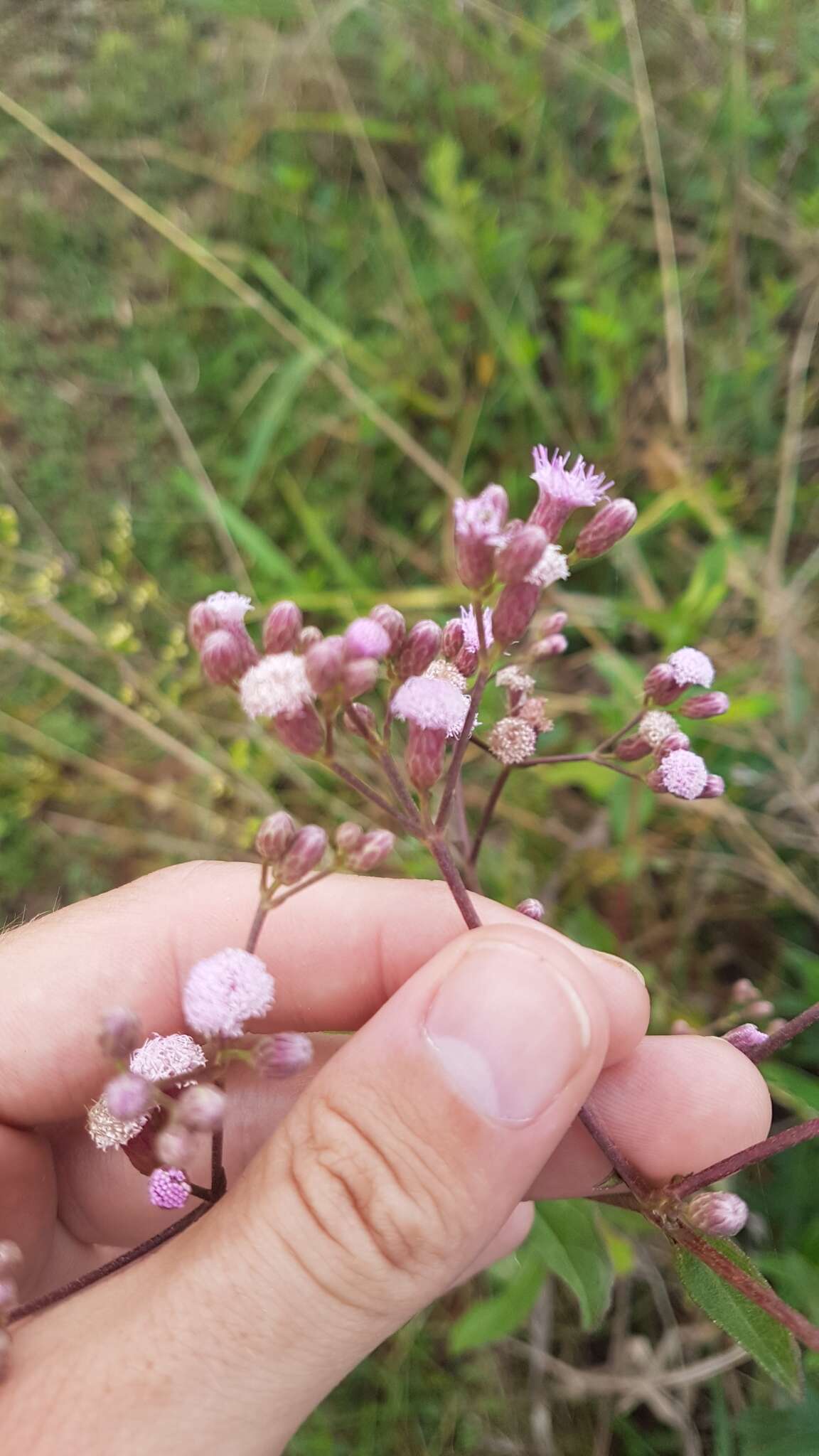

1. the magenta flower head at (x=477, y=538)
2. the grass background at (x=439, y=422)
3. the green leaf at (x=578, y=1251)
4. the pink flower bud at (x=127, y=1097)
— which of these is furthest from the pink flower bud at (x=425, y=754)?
the grass background at (x=439, y=422)

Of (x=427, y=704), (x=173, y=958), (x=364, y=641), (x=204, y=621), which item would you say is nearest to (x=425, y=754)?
(x=427, y=704)

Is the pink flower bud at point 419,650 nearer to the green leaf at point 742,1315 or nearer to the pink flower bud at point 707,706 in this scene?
the pink flower bud at point 707,706

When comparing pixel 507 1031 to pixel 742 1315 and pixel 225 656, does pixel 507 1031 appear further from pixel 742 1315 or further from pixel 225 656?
pixel 225 656

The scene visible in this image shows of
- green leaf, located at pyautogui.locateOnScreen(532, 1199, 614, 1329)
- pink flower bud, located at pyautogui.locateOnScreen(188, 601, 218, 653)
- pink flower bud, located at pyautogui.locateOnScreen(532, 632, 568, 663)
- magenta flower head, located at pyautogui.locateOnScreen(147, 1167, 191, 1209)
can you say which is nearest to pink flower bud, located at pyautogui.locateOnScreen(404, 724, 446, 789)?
pink flower bud, located at pyautogui.locateOnScreen(188, 601, 218, 653)

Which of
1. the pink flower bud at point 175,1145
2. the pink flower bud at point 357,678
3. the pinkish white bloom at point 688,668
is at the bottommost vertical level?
the pink flower bud at point 175,1145

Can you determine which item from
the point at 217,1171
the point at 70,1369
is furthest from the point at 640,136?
the point at 70,1369

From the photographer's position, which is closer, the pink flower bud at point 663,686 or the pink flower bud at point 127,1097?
the pink flower bud at point 127,1097

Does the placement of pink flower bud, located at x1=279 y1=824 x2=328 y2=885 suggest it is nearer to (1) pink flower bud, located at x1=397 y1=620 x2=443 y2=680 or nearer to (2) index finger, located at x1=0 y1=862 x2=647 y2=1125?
(1) pink flower bud, located at x1=397 y1=620 x2=443 y2=680
